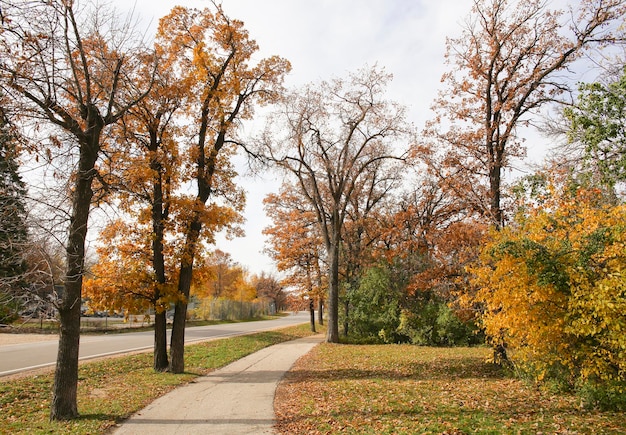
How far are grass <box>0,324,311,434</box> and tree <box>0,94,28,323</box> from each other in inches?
82.2

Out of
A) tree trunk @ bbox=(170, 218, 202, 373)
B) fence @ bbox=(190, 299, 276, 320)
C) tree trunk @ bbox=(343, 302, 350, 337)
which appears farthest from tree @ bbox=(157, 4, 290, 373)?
fence @ bbox=(190, 299, 276, 320)

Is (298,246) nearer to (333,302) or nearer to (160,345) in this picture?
(333,302)

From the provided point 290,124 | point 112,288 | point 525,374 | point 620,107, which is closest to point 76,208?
point 112,288

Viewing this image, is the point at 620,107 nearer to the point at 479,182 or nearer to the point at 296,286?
the point at 479,182

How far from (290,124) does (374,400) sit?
1627 centimetres

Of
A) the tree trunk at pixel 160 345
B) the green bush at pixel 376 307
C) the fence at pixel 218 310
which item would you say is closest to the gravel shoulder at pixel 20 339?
the tree trunk at pixel 160 345

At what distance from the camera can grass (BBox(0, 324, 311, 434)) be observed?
6980mm

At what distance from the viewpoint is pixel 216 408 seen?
8.01 meters

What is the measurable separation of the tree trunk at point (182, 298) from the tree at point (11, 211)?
5.43 metres

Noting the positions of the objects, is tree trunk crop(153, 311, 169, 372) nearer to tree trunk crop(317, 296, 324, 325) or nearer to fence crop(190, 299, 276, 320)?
tree trunk crop(317, 296, 324, 325)

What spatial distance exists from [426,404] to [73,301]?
22.5 ft

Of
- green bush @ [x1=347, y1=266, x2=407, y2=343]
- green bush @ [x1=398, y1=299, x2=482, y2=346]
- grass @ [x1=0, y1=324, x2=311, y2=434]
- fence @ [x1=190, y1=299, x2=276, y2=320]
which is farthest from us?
fence @ [x1=190, y1=299, x2=276, y2=320]

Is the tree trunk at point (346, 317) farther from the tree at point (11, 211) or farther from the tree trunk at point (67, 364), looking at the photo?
the tree at point (11, 211)

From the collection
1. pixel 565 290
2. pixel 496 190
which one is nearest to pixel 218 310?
pixel 496 190
